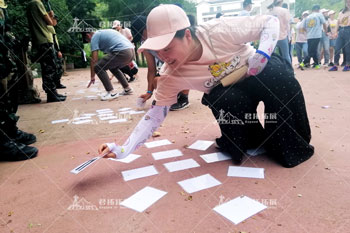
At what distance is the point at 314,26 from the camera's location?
732 centimetres

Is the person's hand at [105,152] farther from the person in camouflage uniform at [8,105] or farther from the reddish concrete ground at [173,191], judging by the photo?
the person in camouflage uniform at [8,105]

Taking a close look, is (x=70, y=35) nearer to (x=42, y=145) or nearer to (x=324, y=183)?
(x=42, y=145)

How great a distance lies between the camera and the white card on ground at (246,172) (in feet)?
6.36

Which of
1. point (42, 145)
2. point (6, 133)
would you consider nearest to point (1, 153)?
point (6, 133)

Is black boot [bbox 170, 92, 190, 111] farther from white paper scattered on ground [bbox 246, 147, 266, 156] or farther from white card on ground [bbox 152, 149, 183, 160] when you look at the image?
white paper scattered on ground [bbox 246, 147, 266, 156]

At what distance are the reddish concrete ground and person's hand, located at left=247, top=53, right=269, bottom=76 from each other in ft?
2.41

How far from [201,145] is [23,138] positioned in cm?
194

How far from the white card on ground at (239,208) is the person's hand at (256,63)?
87cm

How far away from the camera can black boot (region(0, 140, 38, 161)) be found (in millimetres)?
2518

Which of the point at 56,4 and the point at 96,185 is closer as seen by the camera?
the point at 96,185

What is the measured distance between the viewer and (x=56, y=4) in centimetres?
1206

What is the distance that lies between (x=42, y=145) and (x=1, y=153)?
0.46 metres
